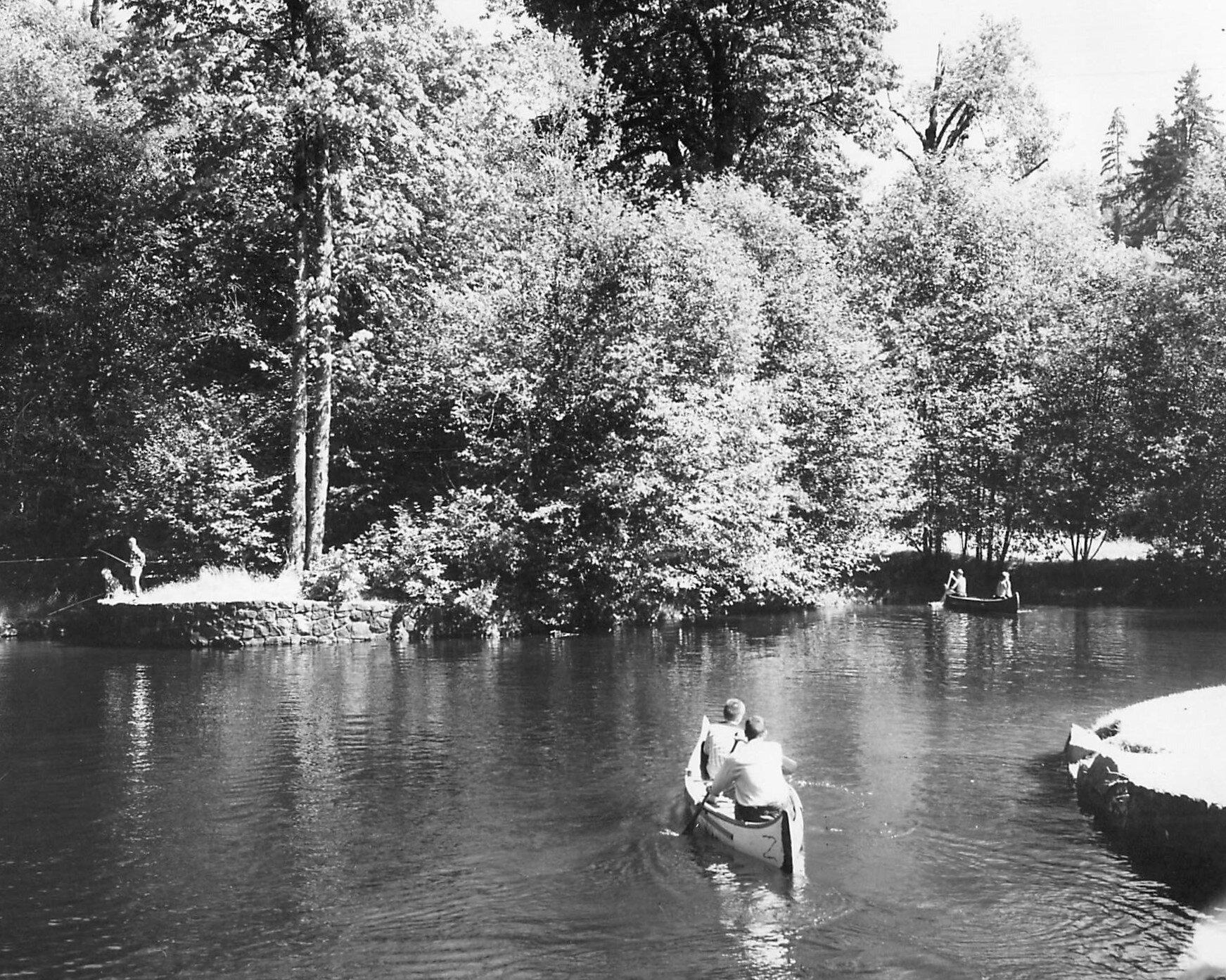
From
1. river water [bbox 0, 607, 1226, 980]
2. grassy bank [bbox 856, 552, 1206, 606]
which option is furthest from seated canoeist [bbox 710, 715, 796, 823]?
grassy bank [bbox 856, 552, 1206, 606]

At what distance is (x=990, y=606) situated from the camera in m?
38.4

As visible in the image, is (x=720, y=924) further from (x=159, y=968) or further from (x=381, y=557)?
(x=381, y=557)

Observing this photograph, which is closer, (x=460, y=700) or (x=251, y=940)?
(x=251, y=940)

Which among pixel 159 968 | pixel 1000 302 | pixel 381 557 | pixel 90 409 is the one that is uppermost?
pixel 1000 302

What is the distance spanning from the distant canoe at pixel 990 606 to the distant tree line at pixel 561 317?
4.24 m

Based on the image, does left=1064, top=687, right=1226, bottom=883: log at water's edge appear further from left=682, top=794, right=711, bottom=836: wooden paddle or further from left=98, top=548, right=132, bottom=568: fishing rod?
left=98, top=548, right=132, bottom=568: fishing rod

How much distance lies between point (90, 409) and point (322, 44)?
1436 centimetres

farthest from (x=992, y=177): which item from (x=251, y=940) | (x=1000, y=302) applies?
(x=251, y=940)

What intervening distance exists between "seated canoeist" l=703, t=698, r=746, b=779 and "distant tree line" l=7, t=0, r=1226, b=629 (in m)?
17.6

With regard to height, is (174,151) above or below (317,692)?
above

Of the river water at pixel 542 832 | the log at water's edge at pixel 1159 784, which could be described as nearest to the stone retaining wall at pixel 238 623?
the river water at pixel 542 832

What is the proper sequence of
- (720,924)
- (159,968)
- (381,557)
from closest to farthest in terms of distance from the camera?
(159,968)
(720,924)
(381,557)

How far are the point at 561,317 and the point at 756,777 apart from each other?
23.1 metres

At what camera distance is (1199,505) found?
4444cm
